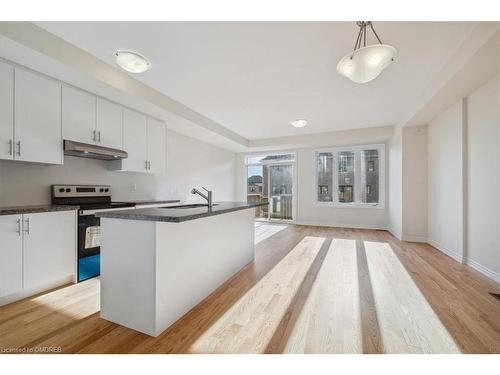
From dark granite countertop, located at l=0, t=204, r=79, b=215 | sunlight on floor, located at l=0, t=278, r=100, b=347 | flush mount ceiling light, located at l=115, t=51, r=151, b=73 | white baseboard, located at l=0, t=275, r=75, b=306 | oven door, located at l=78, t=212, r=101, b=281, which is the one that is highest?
flush mount ceiling light, located at l=115, t=51, r=151, b=73

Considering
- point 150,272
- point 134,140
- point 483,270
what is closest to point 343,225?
point 483,270

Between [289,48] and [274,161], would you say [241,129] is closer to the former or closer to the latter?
[274,161]

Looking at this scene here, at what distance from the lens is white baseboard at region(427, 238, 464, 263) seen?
3.18 m

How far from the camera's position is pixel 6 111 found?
208cm

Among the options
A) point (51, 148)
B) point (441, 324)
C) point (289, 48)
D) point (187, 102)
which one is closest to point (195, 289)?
point (441, 324)

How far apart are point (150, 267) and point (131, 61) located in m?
2.10

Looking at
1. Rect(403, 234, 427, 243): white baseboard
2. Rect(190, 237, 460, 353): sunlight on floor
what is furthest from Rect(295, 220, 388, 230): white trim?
Rect(190, 237, 460, 353): sunlight on floor

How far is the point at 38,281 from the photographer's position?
7.22ft

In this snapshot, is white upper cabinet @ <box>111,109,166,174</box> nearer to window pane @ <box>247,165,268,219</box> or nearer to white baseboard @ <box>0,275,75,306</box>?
white baseboard @ <box>0,275,75,306</box>

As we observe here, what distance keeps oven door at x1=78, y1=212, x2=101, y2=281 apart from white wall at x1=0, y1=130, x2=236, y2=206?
2.16ft

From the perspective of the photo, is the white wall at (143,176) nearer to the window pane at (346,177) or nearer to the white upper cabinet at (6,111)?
the white upper cabinet at (6,111)

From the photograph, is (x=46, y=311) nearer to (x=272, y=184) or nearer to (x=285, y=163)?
(x=272, y=184)

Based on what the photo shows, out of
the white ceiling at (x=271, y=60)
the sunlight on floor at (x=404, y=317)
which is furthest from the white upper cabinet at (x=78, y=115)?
the sunlight on floor at (x=404, y=317)

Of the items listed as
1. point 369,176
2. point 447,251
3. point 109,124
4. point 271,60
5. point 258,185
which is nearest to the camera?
point 271,60
